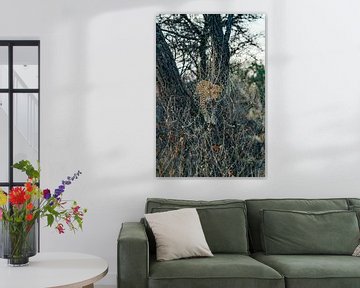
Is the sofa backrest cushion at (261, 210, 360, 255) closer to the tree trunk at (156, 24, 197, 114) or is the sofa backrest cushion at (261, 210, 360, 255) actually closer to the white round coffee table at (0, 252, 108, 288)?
the tree trunk at (156, 24, 197, 114)

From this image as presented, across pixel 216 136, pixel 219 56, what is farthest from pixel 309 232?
pixel 219 56

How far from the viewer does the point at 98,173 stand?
183 inches

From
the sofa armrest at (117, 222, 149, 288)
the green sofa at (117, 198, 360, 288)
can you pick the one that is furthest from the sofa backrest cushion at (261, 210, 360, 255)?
the sofa armrest at (117, 222, 149, 288)

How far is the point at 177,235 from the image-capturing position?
3.93 m

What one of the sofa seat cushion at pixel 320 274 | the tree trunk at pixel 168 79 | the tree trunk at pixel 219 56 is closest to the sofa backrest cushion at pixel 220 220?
the sofa seat cushion at pixel 320 274

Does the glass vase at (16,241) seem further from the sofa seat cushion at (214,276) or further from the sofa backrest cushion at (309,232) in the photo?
the sofa backrest cushion at (309,232)

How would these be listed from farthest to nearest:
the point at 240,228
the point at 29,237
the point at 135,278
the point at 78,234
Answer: the point at 78,234 < the point at 240,228 < the point at 135,278 < the point at 29,237

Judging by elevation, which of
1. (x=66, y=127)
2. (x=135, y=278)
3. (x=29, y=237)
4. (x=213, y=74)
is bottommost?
(x=135, y=278)

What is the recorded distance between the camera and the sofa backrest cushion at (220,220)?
13.7 feet

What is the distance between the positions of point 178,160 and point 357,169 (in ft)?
4.87

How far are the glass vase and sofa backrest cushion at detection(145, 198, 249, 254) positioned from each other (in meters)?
1.07

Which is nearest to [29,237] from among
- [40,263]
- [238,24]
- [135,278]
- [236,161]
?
[40,263]

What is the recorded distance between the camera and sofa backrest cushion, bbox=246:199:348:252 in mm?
4348

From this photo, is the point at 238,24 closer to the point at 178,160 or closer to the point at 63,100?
the point at 178,160
